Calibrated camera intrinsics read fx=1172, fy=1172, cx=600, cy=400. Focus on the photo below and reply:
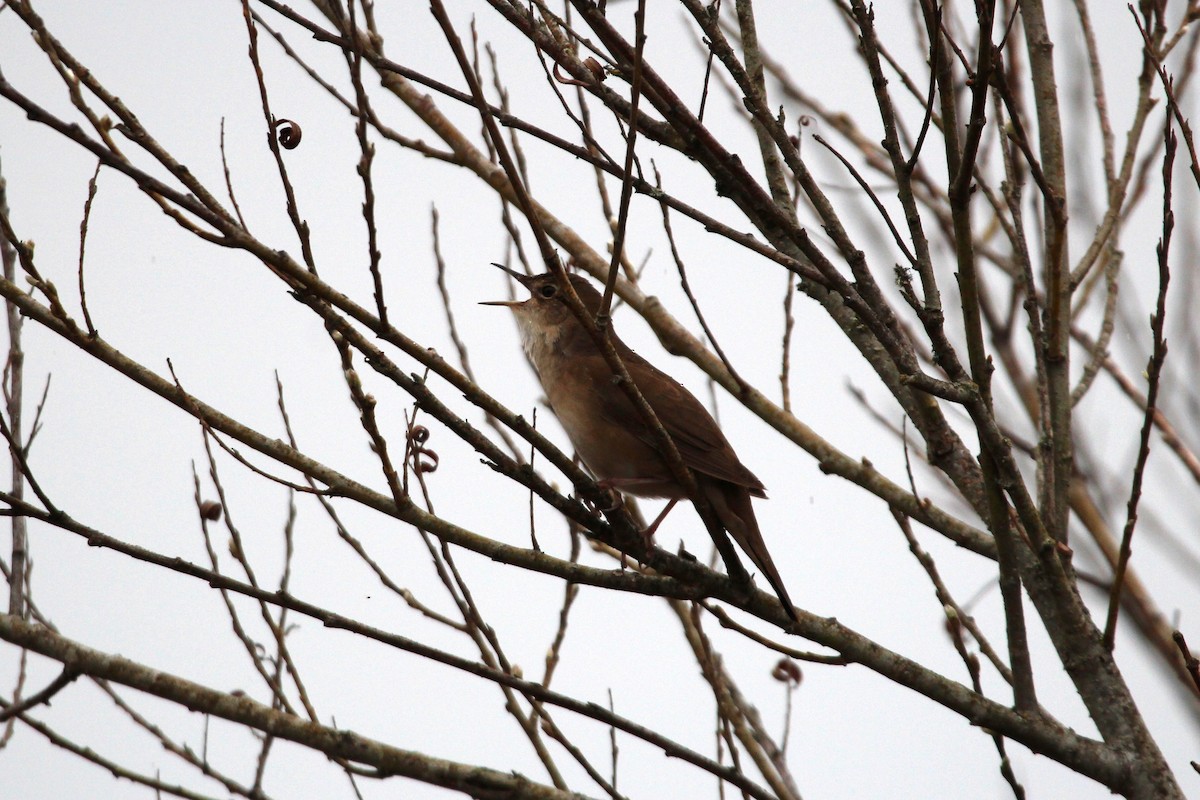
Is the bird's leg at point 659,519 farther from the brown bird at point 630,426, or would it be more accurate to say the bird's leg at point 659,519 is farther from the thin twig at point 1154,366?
the thin twig at point 1154,366

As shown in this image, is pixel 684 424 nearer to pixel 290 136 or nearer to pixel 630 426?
pixel 630 426

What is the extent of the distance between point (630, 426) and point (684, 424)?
24 centimetres

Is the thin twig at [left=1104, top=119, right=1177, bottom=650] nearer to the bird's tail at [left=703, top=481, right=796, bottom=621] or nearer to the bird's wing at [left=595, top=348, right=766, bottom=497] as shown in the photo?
the bird's tail at [left=703, top=481, right=796, bottom=621]

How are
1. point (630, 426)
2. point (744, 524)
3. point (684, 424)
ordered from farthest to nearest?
1. point (684, 424)
2. point (630, 426)
3. point (744, 524)

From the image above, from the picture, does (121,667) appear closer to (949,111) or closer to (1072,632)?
(949,111)

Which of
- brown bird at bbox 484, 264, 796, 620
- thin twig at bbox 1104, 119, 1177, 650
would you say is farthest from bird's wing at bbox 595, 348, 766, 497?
thin twig at bbox 1104, 119, 1177, 650

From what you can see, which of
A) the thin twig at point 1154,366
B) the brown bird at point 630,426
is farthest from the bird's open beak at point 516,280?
the thin twig at point 1154,366

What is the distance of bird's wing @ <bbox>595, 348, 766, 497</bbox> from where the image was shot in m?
4.13

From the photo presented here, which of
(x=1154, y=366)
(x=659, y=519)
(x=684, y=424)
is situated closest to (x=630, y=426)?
(x=684, y=424)

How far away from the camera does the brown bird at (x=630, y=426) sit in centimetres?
409

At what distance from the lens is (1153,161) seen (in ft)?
14.3

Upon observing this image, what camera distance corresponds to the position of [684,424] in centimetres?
448

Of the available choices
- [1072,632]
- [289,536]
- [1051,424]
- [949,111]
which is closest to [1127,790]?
[1072,632]

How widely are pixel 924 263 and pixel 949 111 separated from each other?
A: 1.38 feet
